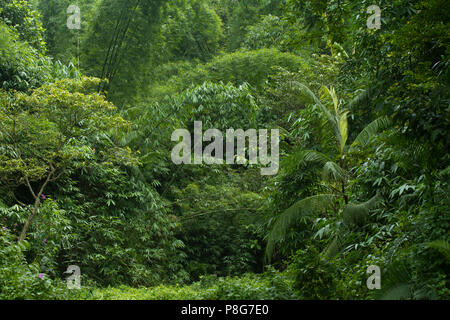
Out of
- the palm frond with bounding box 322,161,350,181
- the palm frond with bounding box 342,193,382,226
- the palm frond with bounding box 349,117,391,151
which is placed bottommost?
the palm frond with bounding box 342,193,382,226

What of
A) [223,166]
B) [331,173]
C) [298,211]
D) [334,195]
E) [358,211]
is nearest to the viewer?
[358,211]

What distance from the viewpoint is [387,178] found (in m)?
5.48

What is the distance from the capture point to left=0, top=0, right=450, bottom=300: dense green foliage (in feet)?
13.3

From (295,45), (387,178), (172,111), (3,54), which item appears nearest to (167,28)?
(172,111)

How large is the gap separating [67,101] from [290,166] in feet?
10.6

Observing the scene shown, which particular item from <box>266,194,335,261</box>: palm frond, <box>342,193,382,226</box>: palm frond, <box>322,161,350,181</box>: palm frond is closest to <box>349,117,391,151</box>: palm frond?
<box>322,161,350,181</box>: palm frond

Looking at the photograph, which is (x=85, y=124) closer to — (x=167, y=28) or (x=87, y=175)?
(x=87, y=175)

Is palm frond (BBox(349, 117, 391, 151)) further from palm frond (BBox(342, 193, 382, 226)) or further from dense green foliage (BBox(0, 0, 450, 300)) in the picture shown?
palm frond (BBox(342, 193, 382, 226))

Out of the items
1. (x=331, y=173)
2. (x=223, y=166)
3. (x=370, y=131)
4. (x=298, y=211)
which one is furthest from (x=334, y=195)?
(x=223, y=166)

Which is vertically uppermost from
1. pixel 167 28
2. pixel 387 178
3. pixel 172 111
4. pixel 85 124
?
pixel 167 28

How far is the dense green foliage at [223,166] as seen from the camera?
405 centimetres

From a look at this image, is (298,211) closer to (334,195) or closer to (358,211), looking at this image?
(334,195)

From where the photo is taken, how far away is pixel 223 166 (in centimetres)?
1067

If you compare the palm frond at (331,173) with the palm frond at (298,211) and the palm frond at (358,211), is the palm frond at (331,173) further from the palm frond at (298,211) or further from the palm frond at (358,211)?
the palm frond at (358,211)
